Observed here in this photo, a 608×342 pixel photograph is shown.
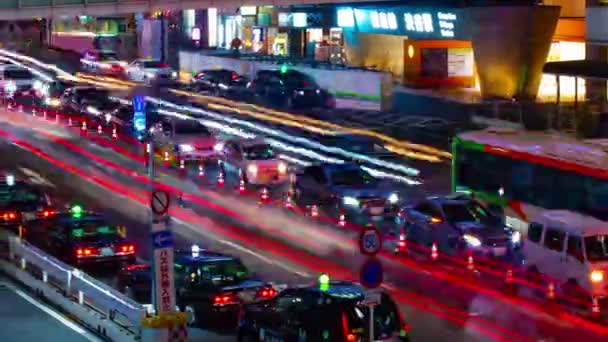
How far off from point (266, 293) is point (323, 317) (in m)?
3.06

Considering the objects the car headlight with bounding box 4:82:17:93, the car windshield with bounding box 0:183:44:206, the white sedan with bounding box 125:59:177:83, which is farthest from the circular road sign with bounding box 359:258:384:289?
the white sedan with bounding box 125:59:177:83

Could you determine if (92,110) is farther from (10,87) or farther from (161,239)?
(161,239)

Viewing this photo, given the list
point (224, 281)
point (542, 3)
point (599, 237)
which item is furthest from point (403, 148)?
point (224, 281)

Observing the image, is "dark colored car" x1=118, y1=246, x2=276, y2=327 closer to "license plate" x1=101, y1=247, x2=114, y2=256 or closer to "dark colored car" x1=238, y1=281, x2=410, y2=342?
"dark colored car" x1=238, y1=281, x2=410, y2=342

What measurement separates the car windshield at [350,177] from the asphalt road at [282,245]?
1.93 metres

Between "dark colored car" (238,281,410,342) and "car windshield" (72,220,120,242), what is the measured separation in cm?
769

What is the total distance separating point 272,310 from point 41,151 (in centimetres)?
2736

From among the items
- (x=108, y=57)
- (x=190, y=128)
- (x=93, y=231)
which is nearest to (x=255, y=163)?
(x=190, y=128)

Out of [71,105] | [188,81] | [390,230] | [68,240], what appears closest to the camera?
[68,240]

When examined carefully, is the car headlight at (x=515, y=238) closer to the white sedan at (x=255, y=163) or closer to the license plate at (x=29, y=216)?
the license plate at (x=29, y=216)

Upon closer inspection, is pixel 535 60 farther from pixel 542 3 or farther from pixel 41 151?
pixel 41 151

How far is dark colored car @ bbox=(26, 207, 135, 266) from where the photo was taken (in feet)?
85.1

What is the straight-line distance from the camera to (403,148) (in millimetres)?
45188

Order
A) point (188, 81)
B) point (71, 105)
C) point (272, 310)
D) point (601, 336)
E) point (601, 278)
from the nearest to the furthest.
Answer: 1. point (272, 310)
2. point (601, 336)
3. point (601, 278)
4. point (71, 105)
5. point (188, 81)
